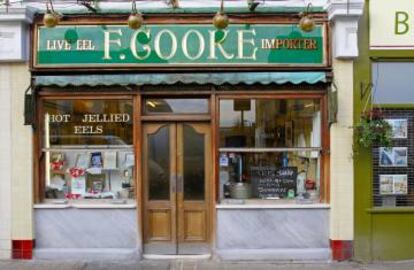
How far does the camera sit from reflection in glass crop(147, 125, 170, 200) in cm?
890

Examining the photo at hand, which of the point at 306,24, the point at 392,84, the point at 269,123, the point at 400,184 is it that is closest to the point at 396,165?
the point at 400,184

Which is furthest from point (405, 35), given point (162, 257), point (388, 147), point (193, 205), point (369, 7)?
point (162, 257)

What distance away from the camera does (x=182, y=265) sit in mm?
8414

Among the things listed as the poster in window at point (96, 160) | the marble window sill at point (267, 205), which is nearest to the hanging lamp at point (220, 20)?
the marble window sill at point (267, 205)

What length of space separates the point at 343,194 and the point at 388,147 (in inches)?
41.1

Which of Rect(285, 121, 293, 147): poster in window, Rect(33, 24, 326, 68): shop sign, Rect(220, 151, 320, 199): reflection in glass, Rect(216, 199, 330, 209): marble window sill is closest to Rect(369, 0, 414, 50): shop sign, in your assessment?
Rect(33, 24, 326, 68): shop sign

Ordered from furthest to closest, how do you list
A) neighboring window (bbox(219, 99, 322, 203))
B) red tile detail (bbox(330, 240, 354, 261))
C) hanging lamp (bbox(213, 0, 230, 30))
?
neighboring window (bbox(219, 99, 322, 203)), red tile detail (bbox(330, 240, 354, 261)), hanging lamp (bbox(213, 0, 230, 30))

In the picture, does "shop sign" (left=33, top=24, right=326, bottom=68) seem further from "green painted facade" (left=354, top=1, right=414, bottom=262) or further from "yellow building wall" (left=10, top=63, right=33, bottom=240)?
"green painted facade" (left=354, top=1, right=414, bottom=262)

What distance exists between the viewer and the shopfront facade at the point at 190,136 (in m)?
8.57

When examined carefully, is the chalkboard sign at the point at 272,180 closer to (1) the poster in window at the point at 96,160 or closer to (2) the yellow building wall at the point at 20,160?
(1) the poster in window at the point at 96,160

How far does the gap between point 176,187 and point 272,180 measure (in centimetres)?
158

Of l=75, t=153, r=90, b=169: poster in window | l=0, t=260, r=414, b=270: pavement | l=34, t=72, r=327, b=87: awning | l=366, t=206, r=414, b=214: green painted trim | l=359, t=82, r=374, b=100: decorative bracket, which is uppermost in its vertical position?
l=34, t=72, r=327, b=87: awning

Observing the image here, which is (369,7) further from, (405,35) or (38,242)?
(38,242)

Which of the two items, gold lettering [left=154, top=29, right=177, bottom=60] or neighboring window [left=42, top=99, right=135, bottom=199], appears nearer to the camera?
gold lettering [left=154, top=29, right=177, bottom=60]
